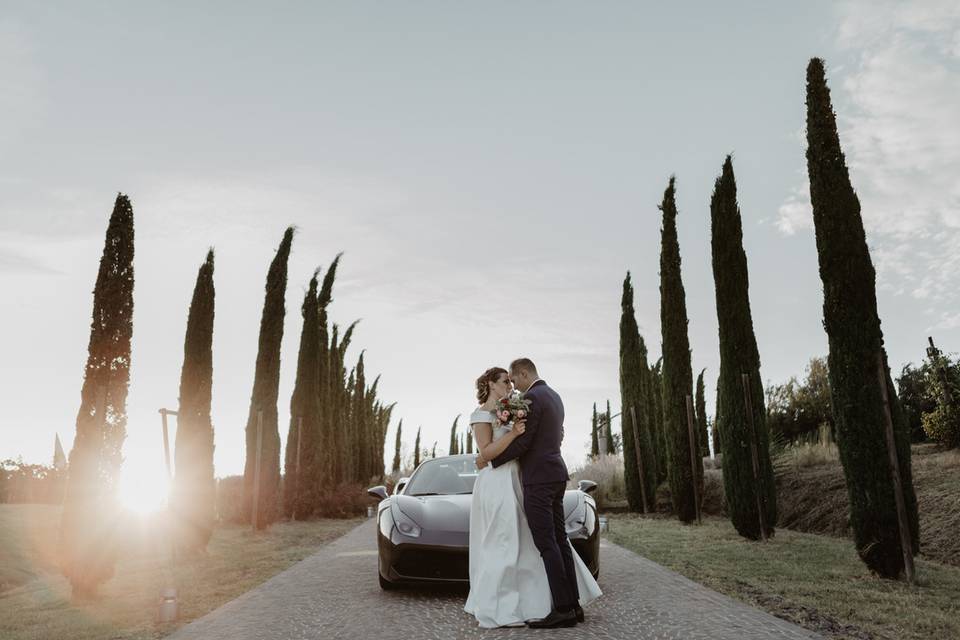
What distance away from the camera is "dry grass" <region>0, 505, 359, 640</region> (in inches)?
246

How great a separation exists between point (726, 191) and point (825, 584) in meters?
8.74

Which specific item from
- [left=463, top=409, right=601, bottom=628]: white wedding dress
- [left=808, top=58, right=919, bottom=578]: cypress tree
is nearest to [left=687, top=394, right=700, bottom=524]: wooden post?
[left=808, top=58, right=919, bottom=578]: cypress tree

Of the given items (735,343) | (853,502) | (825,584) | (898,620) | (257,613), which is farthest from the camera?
(735,343)

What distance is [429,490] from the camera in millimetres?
Result: 7281

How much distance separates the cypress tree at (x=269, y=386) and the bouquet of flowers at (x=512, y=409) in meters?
15.6

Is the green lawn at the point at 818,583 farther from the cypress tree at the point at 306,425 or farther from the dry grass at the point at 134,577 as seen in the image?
the cypress tree at the point at 306,425

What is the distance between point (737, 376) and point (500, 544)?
8.89 m

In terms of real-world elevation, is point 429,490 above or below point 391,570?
above

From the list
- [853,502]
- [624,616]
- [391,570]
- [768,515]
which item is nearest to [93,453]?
[391,570]

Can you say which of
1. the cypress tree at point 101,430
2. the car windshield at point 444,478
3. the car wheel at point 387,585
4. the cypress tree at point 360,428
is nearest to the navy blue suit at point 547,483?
the car wheel at point 387,585

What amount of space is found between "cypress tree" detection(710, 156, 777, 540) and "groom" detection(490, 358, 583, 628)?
7.64m

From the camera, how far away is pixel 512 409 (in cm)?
514

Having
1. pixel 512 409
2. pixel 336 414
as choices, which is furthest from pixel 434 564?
pixel 336 414

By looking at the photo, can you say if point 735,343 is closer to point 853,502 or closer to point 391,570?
point 853,502
